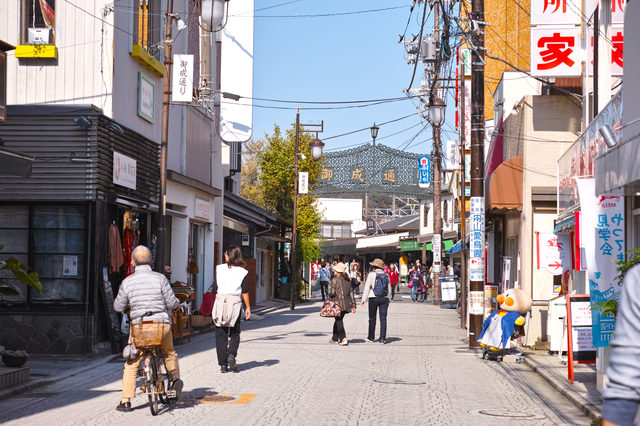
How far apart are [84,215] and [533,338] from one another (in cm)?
966

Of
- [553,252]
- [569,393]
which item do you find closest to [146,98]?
[553,252]

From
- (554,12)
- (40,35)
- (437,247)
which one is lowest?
(437,247)

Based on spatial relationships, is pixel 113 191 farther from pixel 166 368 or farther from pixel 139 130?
pixel 166 368

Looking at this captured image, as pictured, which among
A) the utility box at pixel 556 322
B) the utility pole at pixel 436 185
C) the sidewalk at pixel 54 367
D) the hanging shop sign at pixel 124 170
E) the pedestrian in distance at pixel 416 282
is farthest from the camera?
the pedestrian in distance at pixel 416 282

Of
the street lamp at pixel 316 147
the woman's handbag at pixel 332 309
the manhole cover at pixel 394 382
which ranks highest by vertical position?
the street lamp at pixel 316 147

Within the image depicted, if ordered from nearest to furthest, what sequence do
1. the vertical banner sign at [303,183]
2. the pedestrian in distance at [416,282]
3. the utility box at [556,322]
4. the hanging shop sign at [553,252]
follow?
the utility box at [556,322] < the hanging shop sign at [553,252] < the vertical banner sign at [303,183] < the pedestrian in distance at [416,282]

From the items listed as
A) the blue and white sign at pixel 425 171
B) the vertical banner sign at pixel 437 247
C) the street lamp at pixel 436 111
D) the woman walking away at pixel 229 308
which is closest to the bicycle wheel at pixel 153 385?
the woman walking away at pixel 229 308

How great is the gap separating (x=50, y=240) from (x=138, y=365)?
734 cm

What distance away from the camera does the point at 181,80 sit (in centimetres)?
2016

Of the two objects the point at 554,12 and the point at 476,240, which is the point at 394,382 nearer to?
the point at 476,240

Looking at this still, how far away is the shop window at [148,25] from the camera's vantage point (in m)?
19.1

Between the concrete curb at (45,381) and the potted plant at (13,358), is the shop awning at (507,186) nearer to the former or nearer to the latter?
the concrete curb at (45,381)

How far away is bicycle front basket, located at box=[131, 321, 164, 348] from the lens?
962 centimetres

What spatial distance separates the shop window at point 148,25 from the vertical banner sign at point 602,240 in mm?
11207
